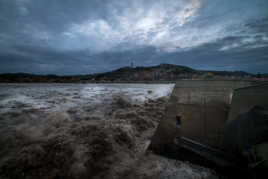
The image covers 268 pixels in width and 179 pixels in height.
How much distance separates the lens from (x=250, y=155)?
1.85 metres

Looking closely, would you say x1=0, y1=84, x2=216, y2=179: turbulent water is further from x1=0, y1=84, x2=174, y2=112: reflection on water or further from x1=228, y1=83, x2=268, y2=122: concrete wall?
x1=0, y1=84, x2=174, y2=112: reflection on water

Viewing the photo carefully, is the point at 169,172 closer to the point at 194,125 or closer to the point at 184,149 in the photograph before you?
the point at 184,149

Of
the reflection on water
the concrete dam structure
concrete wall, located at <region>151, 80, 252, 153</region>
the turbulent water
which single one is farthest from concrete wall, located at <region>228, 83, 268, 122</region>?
the reflection on water

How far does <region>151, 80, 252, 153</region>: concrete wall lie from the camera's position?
2.94 metres

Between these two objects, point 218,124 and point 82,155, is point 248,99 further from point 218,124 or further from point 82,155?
point 82,155

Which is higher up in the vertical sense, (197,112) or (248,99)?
(248,99)

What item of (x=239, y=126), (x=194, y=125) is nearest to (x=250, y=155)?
(x=239, y=126)

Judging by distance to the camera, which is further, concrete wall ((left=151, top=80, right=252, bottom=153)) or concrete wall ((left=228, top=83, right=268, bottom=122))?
concrete wall ((left=151, top=80, right=252, bottom=153))

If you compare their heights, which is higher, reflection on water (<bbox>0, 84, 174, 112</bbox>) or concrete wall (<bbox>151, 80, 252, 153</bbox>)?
concrete wall (<bbox>151, 80, 252, 153</bbox>)

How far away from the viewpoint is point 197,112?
321 cm

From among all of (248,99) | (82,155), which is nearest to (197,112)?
(248,99)

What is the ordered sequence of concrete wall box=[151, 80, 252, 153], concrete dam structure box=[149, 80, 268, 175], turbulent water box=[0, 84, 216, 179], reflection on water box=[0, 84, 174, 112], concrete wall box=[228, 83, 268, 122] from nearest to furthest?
concrete dam structure box=[149, 80, 268, 175] → concrete wall box=[228, 83, 268, 122] → turbulent water box=[0, 84, 216, 179] → concrete wall box=[151, 80, 252, 153] → reflection on water box=[0, 84, 174, 112]

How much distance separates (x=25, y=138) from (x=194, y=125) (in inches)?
221

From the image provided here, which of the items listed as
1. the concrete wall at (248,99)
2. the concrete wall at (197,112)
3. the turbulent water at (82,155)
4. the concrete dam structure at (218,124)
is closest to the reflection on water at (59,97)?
the turbulent water at (82,155)
